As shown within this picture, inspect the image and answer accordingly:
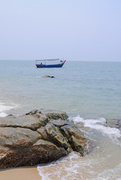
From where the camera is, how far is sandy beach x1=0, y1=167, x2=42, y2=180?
7453mm

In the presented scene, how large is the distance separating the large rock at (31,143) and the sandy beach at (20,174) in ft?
0.82

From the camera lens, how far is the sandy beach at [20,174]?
293 inches

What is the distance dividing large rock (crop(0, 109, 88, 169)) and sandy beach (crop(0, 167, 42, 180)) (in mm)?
249

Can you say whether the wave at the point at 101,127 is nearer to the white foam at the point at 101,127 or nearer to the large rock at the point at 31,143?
the white foam at the point at 101,127

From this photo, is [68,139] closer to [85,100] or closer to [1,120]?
[1,120]

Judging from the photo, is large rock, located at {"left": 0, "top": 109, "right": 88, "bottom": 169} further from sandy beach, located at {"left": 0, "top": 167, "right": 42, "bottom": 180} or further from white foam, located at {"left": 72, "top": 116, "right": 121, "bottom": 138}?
white foam, located at {"left": 72, "top": 116, "right": 121, "bottom": 138}

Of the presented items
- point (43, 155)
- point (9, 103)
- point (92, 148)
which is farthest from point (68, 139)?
point (9, 103)

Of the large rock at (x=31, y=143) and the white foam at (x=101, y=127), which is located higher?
the large rock at (x=31, y=143)

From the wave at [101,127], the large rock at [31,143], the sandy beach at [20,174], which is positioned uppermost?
the large rock at [31,143]

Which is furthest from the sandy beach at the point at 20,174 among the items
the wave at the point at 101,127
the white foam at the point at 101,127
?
the white foam at the point at 101,127

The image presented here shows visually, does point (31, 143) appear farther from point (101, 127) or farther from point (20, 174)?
point (101, 127)

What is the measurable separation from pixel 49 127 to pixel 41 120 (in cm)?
86

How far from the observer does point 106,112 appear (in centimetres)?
1908

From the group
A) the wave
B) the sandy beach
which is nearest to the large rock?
the sandy beach
